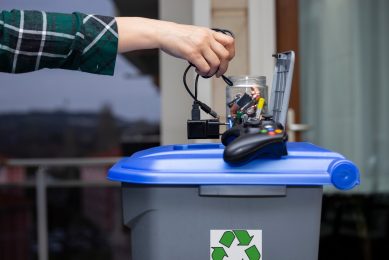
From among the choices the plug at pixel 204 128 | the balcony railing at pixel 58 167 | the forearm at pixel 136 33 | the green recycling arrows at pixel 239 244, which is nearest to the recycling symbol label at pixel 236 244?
the green recycling arrows at pixel 239 244

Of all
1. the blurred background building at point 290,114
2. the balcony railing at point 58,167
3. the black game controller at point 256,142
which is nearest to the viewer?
the black game controller at point 256,142

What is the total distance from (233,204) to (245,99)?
0.72ft

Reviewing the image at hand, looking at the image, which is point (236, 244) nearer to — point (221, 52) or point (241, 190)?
point (241, 190)

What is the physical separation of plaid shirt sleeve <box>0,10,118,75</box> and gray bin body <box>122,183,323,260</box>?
0.24m

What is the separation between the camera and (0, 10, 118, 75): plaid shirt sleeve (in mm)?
909

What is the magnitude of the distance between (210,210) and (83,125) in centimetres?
621

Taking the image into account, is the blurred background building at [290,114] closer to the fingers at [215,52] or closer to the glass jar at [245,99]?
the glass jar at [245,99]

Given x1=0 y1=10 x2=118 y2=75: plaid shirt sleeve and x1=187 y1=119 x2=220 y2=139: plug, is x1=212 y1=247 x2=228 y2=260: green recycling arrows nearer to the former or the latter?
x1=187 y1=119 x2=220 y2=139: plug

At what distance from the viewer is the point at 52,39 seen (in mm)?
908

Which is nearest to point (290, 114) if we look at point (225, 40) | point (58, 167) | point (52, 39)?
point (225, 40)

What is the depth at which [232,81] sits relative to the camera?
1102mm

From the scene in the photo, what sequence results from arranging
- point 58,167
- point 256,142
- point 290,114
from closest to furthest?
point 256,142
point 290,114
point 58,167

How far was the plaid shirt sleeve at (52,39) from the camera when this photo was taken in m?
0.91

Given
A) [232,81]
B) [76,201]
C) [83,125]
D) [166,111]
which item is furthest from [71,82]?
[232,81]
